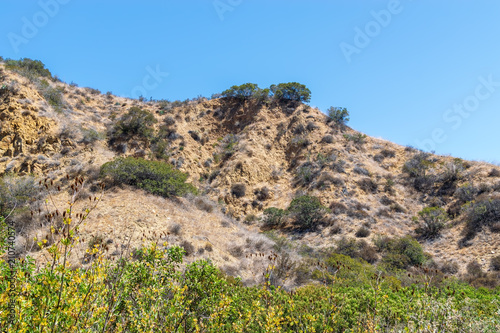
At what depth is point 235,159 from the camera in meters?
26.9

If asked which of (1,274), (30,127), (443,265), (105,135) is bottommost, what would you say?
A: (1,274)

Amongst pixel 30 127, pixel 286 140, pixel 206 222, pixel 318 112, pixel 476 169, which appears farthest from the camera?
pixel 318 112

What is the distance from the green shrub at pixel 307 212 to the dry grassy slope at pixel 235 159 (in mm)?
996

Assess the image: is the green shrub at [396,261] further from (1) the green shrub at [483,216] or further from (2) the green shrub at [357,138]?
(2) the green shrub at [357,138]

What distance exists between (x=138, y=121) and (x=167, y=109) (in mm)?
6151

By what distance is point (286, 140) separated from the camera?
3005 cm

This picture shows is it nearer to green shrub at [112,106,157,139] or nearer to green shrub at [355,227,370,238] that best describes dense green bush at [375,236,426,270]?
green shrub at [355,227,370,238]

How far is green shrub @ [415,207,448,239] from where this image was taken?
1862 cm

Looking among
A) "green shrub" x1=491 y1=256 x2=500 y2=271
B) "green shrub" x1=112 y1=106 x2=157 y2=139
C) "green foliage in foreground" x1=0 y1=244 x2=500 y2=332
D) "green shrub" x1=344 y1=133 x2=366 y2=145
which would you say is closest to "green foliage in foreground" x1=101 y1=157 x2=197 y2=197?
"green shrub" x1=112 y1=106 x2=157 y2=139

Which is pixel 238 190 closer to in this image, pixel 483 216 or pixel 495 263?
pixel 483 216

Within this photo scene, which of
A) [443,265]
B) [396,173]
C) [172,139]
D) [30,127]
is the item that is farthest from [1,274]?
[396,173]

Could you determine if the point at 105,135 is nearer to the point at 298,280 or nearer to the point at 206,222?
the point at 206,222

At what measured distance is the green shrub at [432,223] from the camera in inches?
733

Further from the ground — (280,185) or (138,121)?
(138,121)
